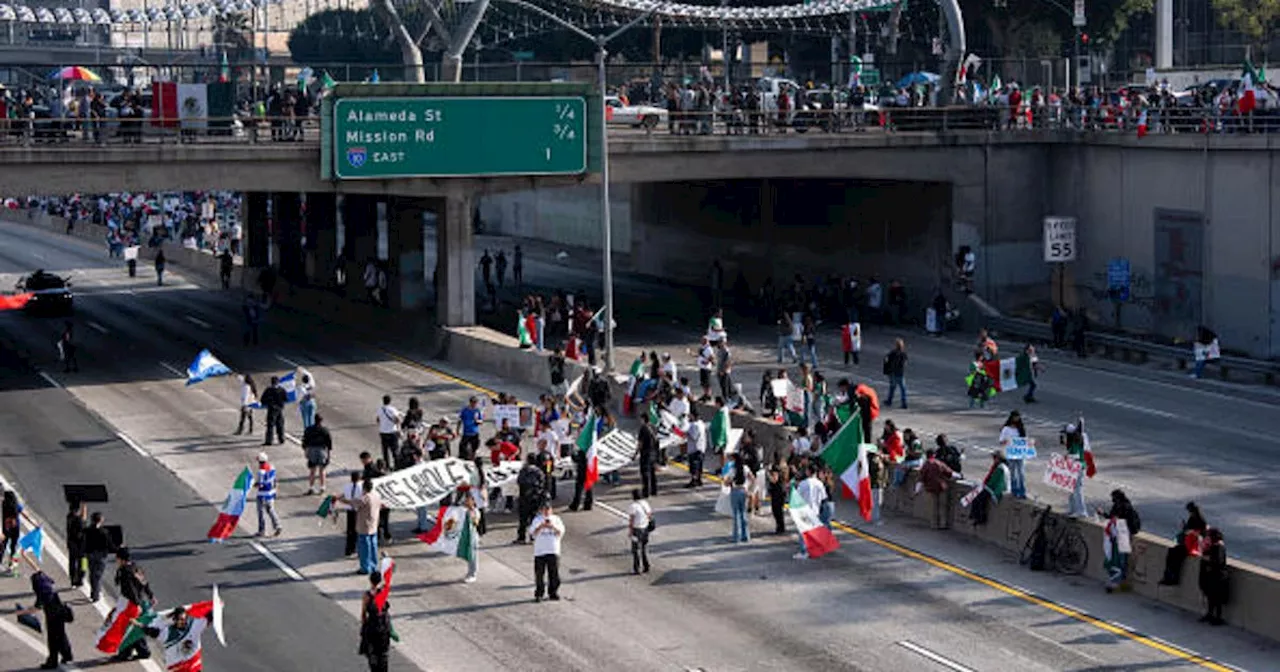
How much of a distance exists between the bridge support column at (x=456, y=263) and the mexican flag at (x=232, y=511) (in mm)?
23254

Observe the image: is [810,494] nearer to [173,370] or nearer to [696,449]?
[696,449]

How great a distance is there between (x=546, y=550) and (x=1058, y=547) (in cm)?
757

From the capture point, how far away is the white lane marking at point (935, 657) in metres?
25.4

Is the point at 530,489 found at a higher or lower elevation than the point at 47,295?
lower

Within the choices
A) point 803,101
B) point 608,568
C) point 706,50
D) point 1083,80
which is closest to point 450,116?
point 803,101

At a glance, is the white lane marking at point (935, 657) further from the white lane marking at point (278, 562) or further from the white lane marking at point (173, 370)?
the white lane marking at point (173, 370)

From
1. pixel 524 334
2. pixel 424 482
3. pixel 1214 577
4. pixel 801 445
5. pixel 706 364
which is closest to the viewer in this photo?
pixel 1214 577

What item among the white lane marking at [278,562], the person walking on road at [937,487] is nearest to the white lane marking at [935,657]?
the person walking on road at [937,487]

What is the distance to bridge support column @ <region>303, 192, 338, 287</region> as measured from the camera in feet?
223

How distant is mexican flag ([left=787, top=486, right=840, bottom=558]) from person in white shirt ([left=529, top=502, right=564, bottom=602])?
4198mm

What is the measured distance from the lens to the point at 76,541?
29438 millimetres

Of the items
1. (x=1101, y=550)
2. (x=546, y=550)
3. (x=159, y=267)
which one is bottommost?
(x=1101, y=550)

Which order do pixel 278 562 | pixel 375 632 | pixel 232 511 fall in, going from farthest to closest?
pixel 232 511 → pixel 278 562 → pixel 375 632

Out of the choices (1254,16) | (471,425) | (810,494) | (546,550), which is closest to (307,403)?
(471,425)
